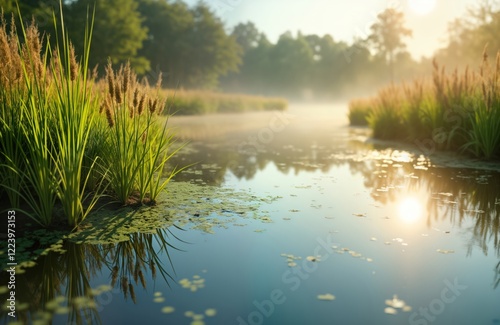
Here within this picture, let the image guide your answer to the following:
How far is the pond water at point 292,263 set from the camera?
2.36m

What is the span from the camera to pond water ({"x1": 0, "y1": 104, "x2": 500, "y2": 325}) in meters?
2.36

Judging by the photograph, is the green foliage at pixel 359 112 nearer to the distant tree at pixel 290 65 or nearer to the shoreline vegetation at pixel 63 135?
the shoreline vegetation at pixel 63 135

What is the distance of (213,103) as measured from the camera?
26797mm

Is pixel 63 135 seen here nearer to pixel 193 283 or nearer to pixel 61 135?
pixel 61 135

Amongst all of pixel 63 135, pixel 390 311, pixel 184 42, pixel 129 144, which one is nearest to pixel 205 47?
pixel 184 42

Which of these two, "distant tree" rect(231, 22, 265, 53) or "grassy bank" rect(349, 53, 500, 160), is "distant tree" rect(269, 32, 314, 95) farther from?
"grassy bank" rect(349, 53, 500, 160)

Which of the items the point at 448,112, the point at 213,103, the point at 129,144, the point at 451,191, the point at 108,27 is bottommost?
the point at 451,191

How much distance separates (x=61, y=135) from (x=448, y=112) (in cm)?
756

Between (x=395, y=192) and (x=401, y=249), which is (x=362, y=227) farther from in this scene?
(x=395, y=192)

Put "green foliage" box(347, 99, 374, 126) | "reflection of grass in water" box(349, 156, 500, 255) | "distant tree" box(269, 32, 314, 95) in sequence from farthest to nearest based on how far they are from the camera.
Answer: "distant tree" box(269, 32, 314, 95) → "green foliage" box(347, 99, 374, 126) → "reflection of grass in water" box(349, 156, 500, 255)

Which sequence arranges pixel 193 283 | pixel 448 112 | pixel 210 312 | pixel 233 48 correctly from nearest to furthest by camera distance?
pixel 210 312, pixel 193 283, pixel 448 112, pixel 233 48

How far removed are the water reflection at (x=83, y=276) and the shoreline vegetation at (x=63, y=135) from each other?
590 millimetres

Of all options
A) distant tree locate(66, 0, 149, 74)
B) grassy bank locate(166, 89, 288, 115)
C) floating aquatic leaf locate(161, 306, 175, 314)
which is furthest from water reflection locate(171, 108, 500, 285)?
distant tree locate(66, 0, 149, 74)

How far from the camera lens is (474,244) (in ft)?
11.3
